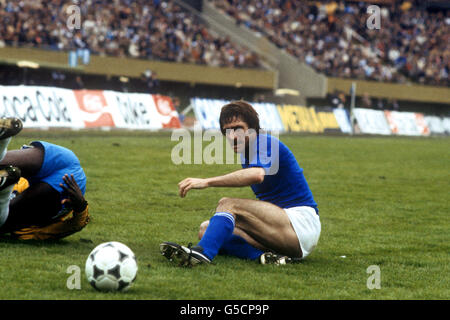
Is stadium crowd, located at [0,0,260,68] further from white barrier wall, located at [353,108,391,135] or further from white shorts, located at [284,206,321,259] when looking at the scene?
white shorts, located at [284,206,321,259]

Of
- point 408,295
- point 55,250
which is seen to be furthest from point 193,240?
point 408,295

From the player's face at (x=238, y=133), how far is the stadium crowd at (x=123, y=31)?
28404 millimetres

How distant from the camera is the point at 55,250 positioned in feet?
21.9

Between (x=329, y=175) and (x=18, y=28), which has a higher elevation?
(x=18, y=28)

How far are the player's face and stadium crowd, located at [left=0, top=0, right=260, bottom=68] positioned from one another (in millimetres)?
28404

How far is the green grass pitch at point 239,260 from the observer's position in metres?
5.38

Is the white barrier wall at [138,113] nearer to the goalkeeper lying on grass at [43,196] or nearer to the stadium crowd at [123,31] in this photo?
the goalkeeper lying on grass at [43,196]

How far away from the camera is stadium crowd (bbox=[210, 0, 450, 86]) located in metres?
48.7

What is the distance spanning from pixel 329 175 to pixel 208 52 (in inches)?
1112

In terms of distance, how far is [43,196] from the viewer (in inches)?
264

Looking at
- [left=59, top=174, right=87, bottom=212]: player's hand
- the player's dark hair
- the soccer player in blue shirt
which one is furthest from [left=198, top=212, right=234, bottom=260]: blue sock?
[left=59, top=174, right=87, bottom=212]: player's hand

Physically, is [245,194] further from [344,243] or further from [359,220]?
[344,243]

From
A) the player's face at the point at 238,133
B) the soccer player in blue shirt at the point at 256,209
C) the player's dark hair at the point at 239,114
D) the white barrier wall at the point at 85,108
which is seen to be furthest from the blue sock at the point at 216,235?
the white barrier wall at the point at 85,108

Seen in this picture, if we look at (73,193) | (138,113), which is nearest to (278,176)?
(73,193)
